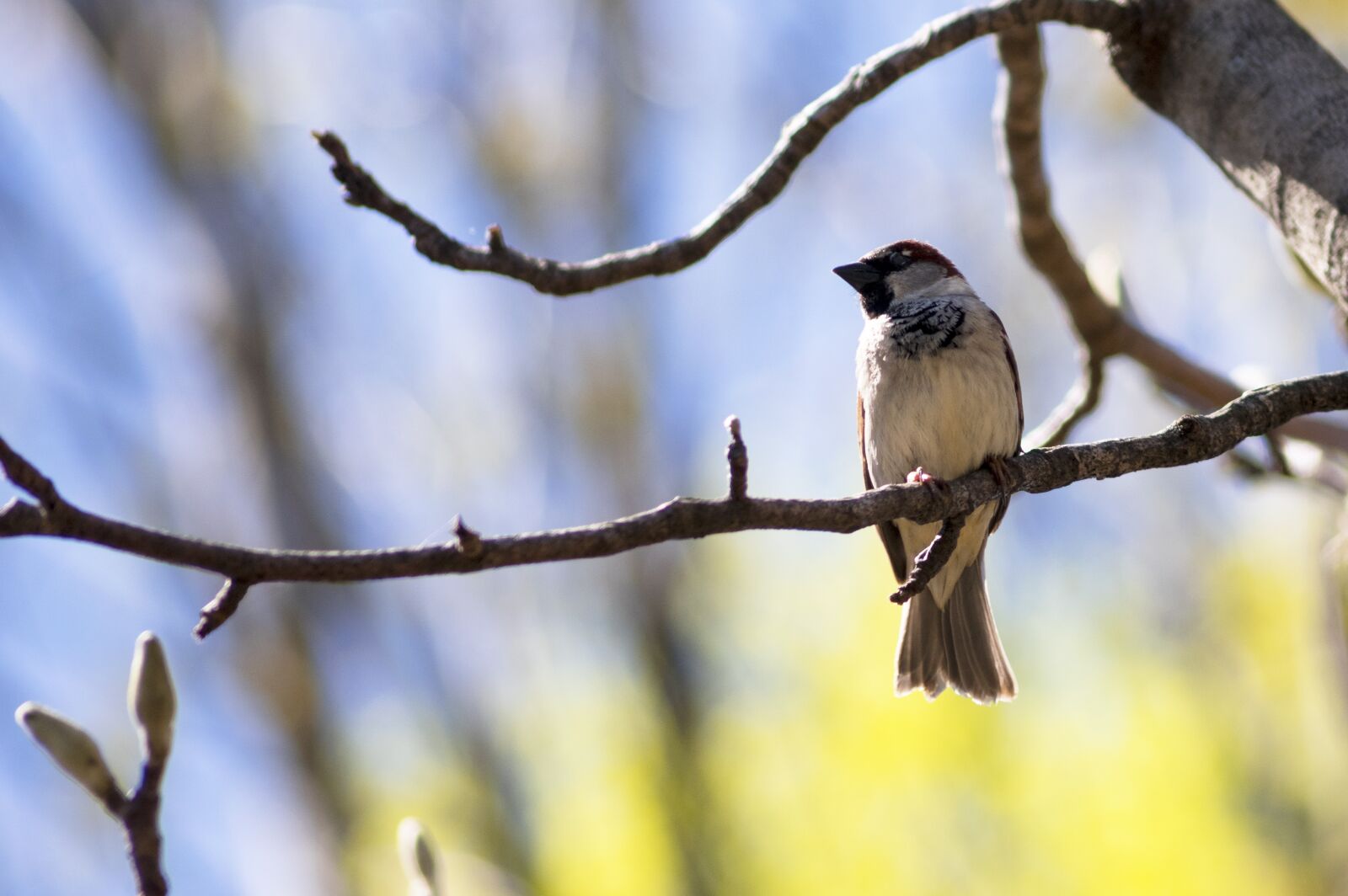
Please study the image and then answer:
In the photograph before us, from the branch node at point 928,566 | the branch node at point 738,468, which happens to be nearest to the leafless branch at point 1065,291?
the branch node at point 928,566

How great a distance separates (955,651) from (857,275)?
124 cm

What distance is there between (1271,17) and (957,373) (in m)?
1.35

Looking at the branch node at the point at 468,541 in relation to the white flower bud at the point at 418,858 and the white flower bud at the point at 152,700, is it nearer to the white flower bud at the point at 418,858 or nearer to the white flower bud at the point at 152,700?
the white flower bud at the point at 152,700

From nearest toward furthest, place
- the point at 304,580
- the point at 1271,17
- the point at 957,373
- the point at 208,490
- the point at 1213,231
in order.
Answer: the point at 304,580 → the point at 1271,17 → the point at 957,373 → the point at 208,490 → the point at 1213,231

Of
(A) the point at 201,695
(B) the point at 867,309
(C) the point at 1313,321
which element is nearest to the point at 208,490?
(A) the point at 201,695

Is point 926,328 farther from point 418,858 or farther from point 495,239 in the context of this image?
point 418,858

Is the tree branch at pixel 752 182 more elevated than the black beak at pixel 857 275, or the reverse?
the black beak at pixel 857 275

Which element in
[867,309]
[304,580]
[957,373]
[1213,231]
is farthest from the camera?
[1213,231]

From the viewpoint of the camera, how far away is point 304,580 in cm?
117

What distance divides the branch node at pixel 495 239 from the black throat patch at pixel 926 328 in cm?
177

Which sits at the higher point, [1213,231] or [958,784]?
[1213,231]

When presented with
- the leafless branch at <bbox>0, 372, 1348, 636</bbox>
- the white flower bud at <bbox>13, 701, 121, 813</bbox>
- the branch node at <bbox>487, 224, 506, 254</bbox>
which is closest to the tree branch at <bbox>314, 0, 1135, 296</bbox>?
the branch node at <bbox>487, 224, 506, 254</bbox>

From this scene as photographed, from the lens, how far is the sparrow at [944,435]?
322 cm

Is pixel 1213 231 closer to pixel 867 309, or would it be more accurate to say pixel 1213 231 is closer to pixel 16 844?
pixel 867 309
